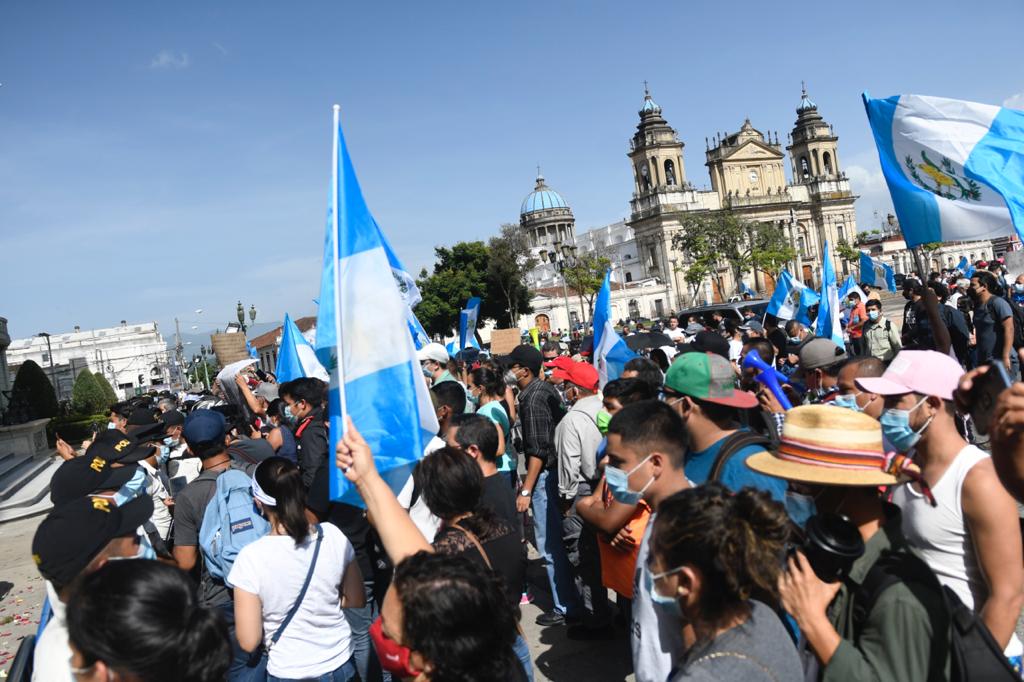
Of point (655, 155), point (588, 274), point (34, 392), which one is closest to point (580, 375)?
point (34, 392)

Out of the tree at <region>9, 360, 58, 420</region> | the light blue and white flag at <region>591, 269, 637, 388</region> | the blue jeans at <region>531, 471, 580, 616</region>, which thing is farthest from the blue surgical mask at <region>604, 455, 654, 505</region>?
the tree at <region>9, 360, 58, 420</region>

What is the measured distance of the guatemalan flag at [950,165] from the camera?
4359mm

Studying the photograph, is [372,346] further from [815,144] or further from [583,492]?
[815,144]

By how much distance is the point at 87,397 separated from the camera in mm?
30578

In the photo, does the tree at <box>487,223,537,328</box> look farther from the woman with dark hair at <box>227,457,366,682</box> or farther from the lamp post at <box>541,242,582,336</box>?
the woman with dark hair at <box>227,457,366,682</box>

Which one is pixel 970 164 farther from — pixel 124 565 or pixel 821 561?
pixel 124 565

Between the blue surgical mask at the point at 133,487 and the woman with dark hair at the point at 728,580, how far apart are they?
2.53m

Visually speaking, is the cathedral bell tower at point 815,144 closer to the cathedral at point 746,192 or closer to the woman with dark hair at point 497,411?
the cathedral at point 746,192

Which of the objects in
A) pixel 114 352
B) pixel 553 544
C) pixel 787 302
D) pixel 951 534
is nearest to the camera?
pixel 951 534

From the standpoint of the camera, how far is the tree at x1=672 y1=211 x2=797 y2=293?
6142cm

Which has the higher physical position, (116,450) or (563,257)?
(563,257)

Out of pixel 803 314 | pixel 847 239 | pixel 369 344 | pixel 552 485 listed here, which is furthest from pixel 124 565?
pixel 847 239

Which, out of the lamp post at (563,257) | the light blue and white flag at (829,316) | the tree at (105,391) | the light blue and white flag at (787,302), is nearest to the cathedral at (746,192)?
the lamp post at (563,257)

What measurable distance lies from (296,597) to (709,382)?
75.7 inches
